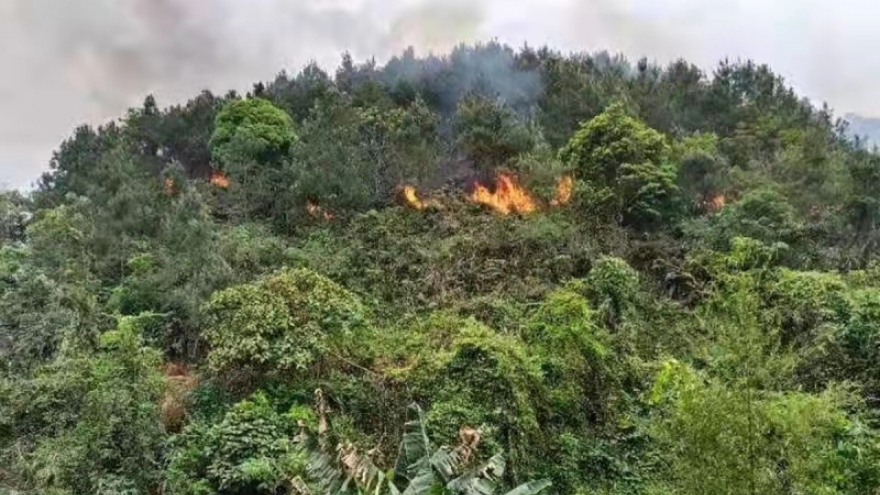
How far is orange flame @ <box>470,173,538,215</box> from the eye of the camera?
22453mm

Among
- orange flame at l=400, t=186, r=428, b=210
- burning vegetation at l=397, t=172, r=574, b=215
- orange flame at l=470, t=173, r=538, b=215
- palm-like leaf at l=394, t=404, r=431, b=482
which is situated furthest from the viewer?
orange flame at l=400, t=186, r=428, b=210

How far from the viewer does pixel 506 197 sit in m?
23.0

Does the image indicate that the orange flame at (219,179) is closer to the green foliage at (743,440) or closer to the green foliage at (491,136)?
the green foliage at (491,136)

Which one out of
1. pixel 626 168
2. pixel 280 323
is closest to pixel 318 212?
pixel 626 168

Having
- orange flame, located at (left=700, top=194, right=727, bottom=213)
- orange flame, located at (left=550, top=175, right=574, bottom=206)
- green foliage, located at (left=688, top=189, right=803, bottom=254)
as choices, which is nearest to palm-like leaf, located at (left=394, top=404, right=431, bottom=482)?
green foliage, located at (left=688, top=189, right=803, bottom=254)

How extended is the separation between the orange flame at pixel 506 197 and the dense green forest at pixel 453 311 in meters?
0.09

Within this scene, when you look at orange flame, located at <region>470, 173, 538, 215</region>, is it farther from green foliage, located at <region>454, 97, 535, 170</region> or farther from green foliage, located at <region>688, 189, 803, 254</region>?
green foliage, located at <region>688, 189, 803, 254</region>

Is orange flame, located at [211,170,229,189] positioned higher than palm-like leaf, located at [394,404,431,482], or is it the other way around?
orange flame, located at [211,170,229,189]

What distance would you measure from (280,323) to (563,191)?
10924mm

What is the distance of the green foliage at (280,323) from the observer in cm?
1361

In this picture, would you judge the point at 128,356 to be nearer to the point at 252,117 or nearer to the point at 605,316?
the point at 605,316

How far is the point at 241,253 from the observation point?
18359 mm

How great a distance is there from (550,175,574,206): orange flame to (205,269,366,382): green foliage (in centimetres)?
895

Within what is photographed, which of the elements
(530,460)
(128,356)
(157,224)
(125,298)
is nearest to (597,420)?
(530,460)
